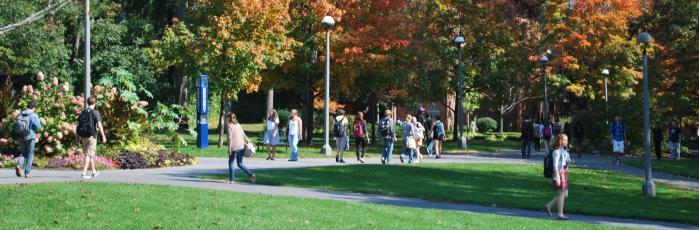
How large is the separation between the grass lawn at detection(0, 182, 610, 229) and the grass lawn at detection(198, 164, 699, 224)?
8.99ft

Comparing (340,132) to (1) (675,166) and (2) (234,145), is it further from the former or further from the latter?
(1) (675,166)

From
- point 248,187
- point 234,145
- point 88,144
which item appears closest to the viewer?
point 248,187

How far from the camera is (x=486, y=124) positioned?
6850 cm

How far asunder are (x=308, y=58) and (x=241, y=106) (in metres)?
29.8

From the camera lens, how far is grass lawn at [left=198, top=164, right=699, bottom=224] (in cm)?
1702

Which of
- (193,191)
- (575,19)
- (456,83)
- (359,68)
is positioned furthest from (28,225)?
(575,19)

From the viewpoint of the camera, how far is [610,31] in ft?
160

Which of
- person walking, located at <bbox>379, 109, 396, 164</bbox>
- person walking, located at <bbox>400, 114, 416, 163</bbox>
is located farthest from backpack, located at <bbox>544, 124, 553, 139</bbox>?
person walking, located at <bbox>379, 109, 396, 164</bbox>

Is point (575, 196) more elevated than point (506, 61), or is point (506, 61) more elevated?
point (506, 61)

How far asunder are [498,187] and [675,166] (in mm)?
13024

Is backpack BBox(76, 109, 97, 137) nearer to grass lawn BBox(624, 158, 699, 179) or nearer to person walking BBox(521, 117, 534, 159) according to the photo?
grass lawn BBox(624, 158, 699, 179)

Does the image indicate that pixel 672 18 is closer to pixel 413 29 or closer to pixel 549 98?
pixel 549 98

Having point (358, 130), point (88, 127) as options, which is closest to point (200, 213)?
point (88, 127)

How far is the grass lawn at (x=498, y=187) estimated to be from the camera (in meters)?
17.0
